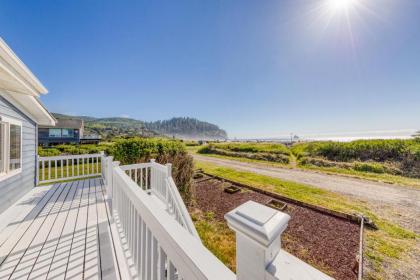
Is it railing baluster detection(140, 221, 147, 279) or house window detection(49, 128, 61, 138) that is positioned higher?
house window detection(49, 128, 61, 138)

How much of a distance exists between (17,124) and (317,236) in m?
7.31

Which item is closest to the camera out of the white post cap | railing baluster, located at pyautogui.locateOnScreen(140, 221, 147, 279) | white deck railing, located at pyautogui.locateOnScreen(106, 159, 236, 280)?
the white post cap

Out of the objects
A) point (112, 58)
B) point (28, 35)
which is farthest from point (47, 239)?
point (112, 58)

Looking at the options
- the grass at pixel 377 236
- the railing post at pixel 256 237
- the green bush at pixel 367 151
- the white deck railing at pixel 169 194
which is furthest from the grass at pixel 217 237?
the green bush at pixel 367 151

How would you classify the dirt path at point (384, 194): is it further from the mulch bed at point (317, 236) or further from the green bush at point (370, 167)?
the green bush at point (370, 167)

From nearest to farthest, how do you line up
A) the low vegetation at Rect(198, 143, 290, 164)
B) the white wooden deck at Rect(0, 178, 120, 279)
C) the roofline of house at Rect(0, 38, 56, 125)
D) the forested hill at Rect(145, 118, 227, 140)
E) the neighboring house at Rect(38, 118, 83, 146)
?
1. the white wooden deck at Rect(0, 178, 120, 279)
2. the roofline of house at Rect(0, 38, 56, 125)
3. the low vegetation at Rect(198, 143, 290, 164)
4. the neighboring house at Rect(38, 118, 83, 146)
5. the forested hill at Rect(145, 118, 227, 140)

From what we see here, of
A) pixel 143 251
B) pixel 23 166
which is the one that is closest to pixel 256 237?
pixel 143 251

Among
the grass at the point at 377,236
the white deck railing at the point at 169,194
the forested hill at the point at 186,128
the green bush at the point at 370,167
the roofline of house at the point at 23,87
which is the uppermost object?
the forested hill at the point at 186,128

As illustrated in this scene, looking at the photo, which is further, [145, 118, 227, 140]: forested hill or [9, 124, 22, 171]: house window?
[145, 118, 227, 140]: forested hill

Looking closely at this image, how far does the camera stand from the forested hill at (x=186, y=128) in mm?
91938

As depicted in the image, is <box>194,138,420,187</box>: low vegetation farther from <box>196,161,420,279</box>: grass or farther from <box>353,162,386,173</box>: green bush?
<box>196,161,420,279</box>: grass

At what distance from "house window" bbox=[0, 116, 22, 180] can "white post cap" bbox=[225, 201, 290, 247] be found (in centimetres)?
474

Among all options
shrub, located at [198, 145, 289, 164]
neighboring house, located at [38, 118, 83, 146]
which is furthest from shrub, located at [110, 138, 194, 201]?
neighboring house, located at [38, 118, 83, 146]

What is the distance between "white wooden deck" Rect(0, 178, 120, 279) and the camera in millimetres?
1915
